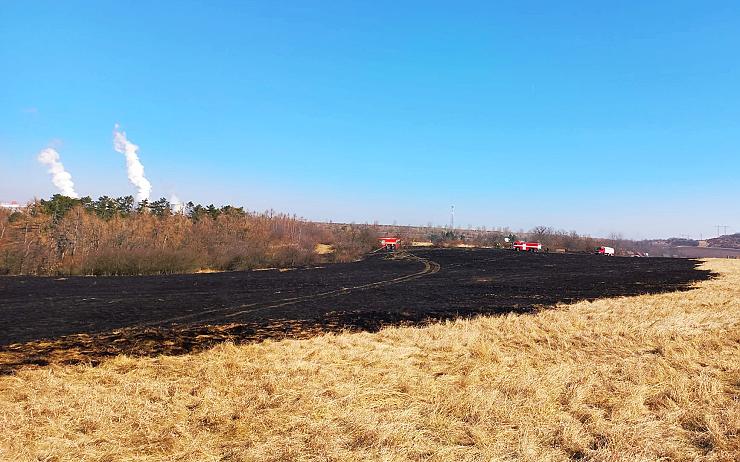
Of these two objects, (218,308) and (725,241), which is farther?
(725,241)

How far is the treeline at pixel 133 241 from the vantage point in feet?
128

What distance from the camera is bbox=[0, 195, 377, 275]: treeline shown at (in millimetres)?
38906

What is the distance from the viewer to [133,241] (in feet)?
148

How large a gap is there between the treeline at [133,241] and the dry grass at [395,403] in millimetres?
36151

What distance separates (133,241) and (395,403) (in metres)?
47.1

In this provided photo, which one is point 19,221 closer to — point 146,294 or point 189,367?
point 146,294

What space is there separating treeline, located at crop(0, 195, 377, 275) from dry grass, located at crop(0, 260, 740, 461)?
36.2m

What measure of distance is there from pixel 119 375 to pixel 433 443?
6.23 metres

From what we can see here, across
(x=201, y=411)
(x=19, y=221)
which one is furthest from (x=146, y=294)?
(x=19, y=221)

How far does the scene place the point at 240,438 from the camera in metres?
5.13

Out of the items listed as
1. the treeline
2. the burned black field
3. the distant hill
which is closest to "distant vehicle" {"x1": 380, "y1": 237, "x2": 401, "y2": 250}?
the treeline

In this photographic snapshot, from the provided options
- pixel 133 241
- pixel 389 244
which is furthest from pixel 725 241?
pixel 133 241

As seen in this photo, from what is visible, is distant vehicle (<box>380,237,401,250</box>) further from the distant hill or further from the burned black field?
the distant hill

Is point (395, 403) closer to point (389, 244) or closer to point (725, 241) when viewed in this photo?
point (389, 244)
